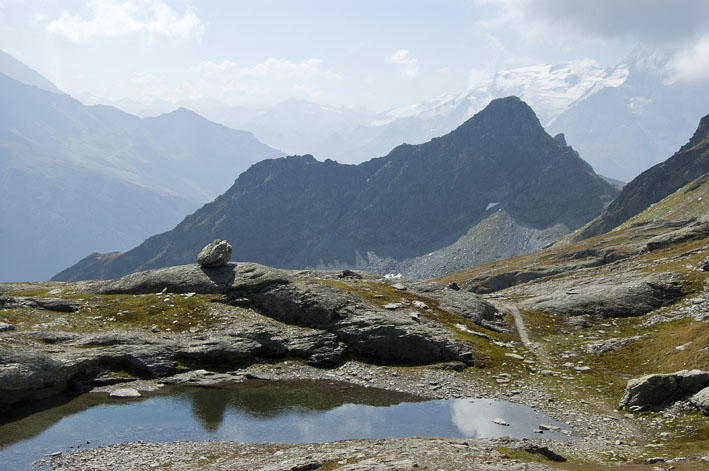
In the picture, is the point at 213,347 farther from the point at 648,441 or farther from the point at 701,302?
the point at 701,302

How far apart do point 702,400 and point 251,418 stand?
113 ft

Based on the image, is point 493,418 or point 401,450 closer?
point 401,450

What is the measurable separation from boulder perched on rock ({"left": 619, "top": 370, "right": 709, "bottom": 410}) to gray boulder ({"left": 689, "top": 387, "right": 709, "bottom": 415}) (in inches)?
47.7

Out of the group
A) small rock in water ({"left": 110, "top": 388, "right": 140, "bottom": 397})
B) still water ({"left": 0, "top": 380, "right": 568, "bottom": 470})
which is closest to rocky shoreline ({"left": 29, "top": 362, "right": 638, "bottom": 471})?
small rock in water ({"left": 110, "top": 388, "right": 140, "bottom": 397})

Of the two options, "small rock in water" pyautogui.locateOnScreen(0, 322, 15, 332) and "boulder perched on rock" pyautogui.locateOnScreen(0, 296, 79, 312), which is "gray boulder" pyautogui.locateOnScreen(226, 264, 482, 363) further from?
"small rock in water" pyautogui.locateOnScreen(0, 322, 15, 332)

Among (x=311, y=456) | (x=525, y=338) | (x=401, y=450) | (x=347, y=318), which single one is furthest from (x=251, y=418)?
(x=525, y=338)

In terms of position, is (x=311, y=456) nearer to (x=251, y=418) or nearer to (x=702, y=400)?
(x=251, y=418)

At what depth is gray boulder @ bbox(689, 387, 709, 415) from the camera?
35281 mm

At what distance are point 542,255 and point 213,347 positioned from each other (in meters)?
167

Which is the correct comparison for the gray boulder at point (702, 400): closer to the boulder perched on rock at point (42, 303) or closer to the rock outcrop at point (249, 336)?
the rock outcrop at point (249, 336)

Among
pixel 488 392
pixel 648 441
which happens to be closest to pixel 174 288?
pixel 488 392

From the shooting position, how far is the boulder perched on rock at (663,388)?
37844 millimetres

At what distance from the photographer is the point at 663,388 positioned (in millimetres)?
39219

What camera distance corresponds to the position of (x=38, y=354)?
4603 cm
